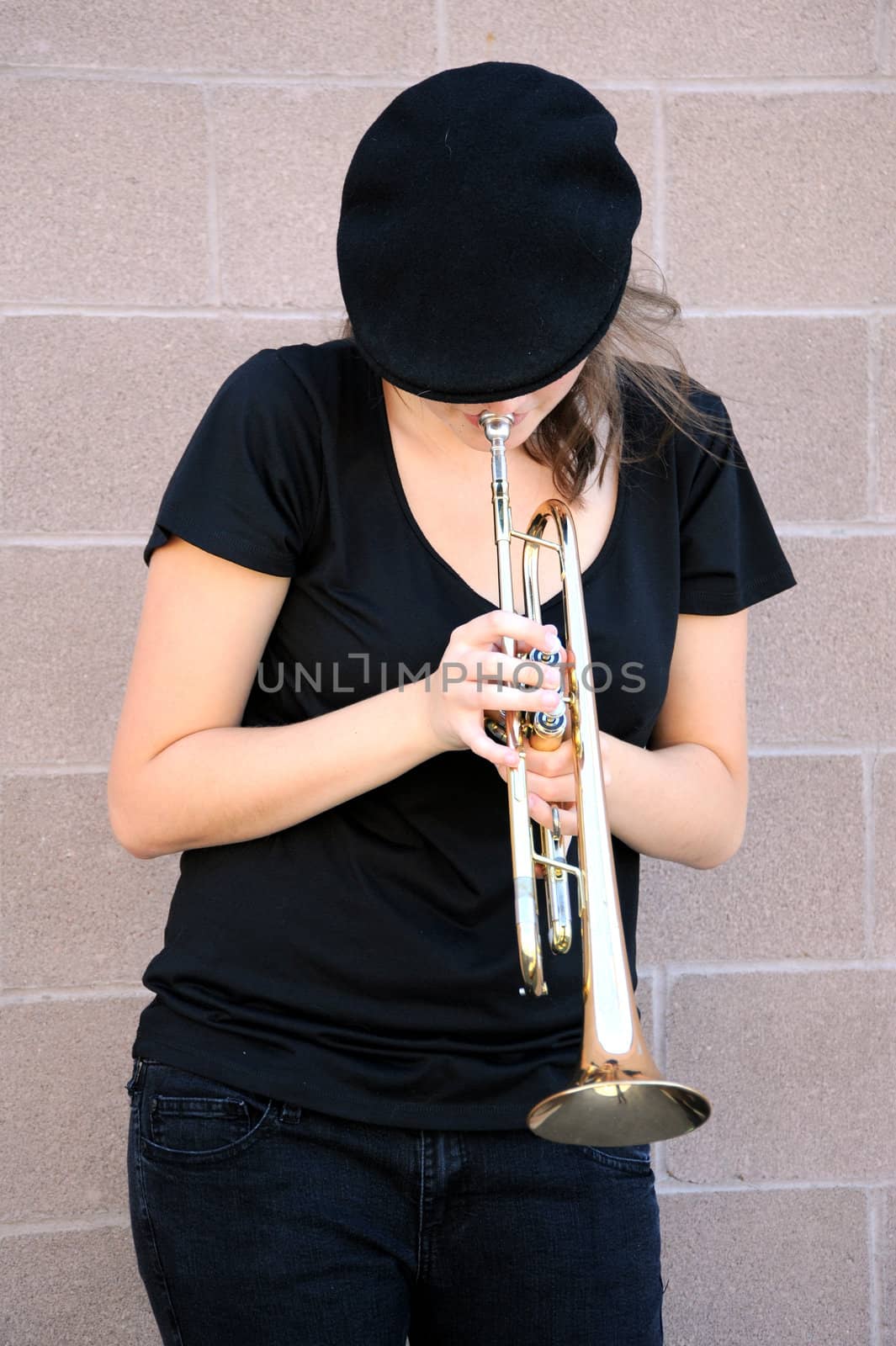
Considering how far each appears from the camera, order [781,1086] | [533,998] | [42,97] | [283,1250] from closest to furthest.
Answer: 1. [283,1250]
2. [533,998]
3. [42,97]
4. [781,1086]

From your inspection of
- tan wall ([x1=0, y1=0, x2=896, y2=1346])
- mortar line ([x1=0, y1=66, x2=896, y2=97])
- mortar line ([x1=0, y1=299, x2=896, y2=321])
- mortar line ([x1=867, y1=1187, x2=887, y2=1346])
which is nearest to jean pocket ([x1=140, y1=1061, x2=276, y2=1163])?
tan wall ([x1=0, y1=0, x2=896, y2=1346])

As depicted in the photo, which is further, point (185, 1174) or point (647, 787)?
point (647, 787)

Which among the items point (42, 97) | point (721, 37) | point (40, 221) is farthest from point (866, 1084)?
point (42, 97)

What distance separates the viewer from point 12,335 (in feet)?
5.31

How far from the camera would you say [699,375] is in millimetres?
1698

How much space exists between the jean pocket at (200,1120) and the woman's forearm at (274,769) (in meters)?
0.20

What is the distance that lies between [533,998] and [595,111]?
717 millimetres

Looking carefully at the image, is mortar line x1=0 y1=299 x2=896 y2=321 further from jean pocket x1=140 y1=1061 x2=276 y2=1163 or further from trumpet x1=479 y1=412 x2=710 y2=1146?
jean pocket x1=140 y1=1061 x2=276 y2=1163

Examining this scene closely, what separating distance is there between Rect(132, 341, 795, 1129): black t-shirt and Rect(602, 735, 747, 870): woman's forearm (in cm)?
6

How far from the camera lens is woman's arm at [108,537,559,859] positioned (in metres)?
0.99

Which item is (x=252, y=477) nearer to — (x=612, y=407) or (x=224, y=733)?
(x=224, y=733)

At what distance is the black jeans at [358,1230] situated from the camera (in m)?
0.95

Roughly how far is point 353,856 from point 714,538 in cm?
45

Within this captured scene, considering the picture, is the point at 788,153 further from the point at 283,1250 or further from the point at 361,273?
the point at 283,1250
